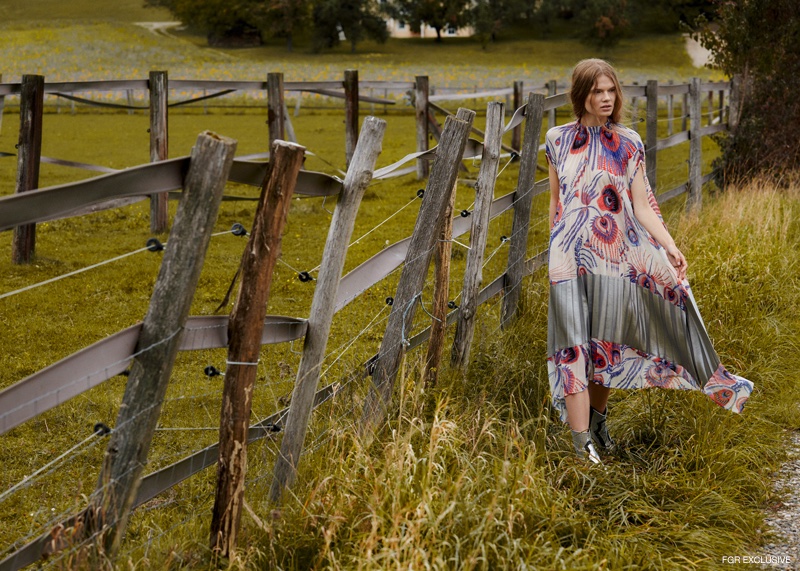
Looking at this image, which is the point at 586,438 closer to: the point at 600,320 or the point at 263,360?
the point at 600,320

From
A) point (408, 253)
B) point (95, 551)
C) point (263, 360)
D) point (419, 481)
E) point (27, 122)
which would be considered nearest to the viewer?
point (95, 551)

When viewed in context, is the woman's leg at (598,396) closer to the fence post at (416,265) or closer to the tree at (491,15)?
the fence post at (416,265)

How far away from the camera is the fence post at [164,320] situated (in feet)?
8.96

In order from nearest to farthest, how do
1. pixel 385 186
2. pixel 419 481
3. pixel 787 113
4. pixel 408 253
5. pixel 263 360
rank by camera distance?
pixel 419 481
pixel 408 253
pixel 263 360
pixel 787 113
pixel 385 186

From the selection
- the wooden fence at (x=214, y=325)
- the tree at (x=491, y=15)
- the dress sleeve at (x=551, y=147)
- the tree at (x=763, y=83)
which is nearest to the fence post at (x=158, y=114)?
the tree at (x=763, y=83)

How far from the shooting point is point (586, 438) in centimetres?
434

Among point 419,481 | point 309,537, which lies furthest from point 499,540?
point 309,537

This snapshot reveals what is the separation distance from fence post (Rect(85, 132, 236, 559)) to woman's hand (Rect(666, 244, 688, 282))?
2.23 meters

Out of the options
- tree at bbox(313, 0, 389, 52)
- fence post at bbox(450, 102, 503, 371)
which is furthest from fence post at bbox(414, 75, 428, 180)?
tree at bbox(313, 0, 389, 52)

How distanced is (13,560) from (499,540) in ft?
4.97

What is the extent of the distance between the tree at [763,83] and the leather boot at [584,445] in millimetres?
7698

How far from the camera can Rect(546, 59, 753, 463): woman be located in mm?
4359

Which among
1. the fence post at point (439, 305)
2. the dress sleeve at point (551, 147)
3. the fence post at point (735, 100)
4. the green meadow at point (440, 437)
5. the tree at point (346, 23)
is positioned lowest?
the green meadow at point (440, 437)

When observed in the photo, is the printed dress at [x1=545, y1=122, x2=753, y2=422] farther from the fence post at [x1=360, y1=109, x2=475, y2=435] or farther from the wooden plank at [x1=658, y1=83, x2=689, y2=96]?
the wooden plank at [x1=658, y1=83, x2=689, y2=96]
